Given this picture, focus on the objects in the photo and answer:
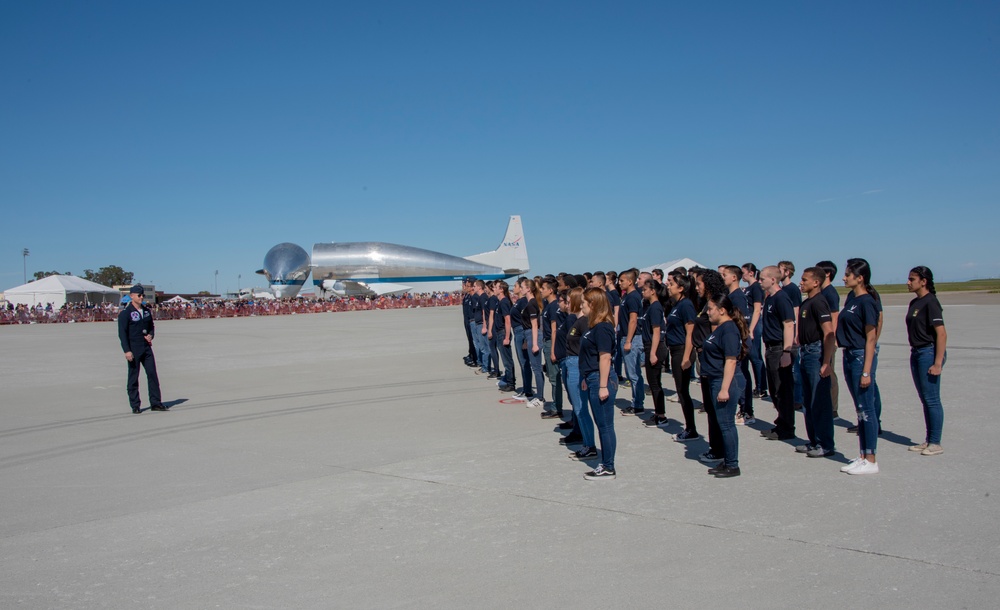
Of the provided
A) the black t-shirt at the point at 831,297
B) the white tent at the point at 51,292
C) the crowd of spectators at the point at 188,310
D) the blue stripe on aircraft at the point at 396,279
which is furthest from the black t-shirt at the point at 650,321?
the blue stripe on aircraft at the point at 396,279

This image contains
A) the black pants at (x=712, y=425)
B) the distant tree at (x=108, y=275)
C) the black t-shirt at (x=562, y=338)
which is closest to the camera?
the black pants at (x=712, y=425)

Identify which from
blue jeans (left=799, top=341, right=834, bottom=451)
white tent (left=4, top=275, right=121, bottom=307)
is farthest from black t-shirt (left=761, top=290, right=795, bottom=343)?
white tent (left=4, top=275, right=121, bottom=307)

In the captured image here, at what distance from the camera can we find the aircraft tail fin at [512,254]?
279 feet

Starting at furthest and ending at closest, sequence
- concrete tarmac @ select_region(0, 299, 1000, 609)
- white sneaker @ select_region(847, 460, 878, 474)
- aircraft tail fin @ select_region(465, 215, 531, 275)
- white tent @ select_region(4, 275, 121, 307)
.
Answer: aircraft tail fin @ select_region(465, 215, 531, 275), white tent @ select_region(4, 275, 121, 307), white sneaker @ select_region(847, 460, 878, 474), concrete tarmac @ select_region(0, 299, 1000, 609)

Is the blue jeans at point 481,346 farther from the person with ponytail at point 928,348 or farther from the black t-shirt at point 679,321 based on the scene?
the person with ponytail at point 928,348

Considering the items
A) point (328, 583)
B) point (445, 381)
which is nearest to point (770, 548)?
point (328, 583)

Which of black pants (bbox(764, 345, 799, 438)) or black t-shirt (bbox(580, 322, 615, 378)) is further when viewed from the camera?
black pants (bbox(764, 345, 799, 438))

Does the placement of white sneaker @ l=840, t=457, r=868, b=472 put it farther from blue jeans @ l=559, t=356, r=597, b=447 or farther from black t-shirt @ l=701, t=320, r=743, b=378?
blue jeans @ l=559, t=356, r=597, b=447

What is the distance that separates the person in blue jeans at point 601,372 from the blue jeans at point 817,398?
6.45 ft

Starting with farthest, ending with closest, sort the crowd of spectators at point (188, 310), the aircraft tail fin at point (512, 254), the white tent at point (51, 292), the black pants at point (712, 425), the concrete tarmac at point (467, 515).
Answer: the aircraft tail fin at point (512, 254)
the white tent at point (51, 292)
the crowd of spectators at point (188, 310)
the black pants at point (712, 425)
the concrete tarmac at point (467, 515)

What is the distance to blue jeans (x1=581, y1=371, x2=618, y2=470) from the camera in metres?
5.45

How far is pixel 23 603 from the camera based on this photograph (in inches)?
137

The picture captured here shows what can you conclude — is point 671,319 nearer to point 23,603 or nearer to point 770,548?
point 770,548

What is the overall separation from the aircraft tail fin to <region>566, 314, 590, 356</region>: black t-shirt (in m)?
78.0
